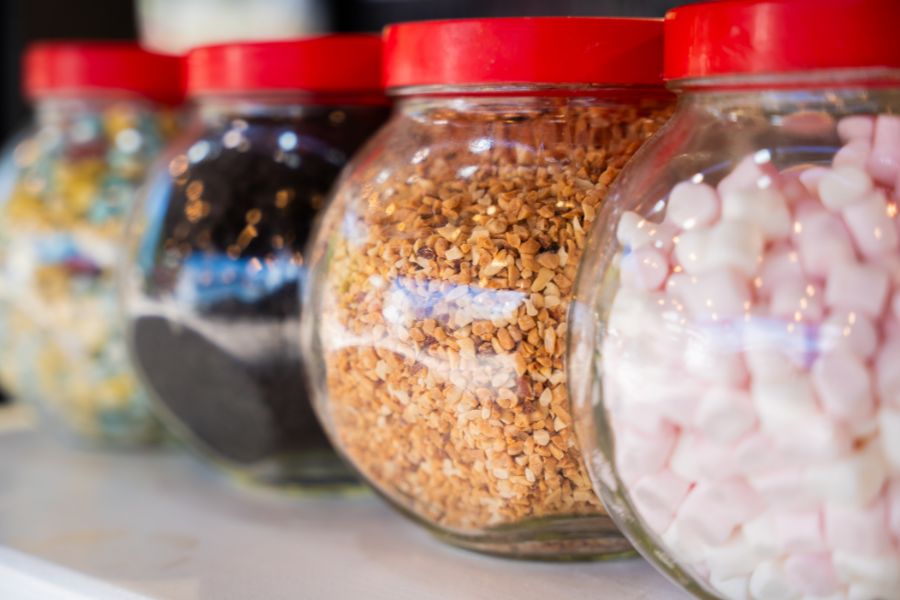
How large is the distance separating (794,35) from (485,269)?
19 cm

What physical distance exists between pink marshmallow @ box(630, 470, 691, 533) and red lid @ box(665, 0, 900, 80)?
182 mm

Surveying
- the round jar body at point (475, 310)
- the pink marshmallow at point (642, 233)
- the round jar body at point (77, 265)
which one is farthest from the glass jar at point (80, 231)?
the pink marshmallow at point (642, 233)

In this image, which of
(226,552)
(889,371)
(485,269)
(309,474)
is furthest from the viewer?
(309,474)

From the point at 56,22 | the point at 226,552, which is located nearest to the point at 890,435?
the point at 226,552

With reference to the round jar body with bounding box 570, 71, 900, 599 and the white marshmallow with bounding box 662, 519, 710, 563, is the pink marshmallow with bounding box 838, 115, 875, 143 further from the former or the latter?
the white marshmallow with bounding box 662, 519, 710, 563

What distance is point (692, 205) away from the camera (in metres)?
0.49

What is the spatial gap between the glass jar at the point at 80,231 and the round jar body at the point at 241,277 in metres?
0.09

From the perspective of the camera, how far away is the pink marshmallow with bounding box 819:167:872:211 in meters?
0.45

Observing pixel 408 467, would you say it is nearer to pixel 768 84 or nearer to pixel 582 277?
pixel 582 277

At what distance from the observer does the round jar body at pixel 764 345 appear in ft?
1.44

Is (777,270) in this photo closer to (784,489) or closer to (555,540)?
(784,489)

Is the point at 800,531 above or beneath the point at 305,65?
beneath

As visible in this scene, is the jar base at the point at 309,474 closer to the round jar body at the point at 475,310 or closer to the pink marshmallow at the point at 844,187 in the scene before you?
the round jar body at the point at 475,310

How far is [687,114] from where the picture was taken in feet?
1.77
